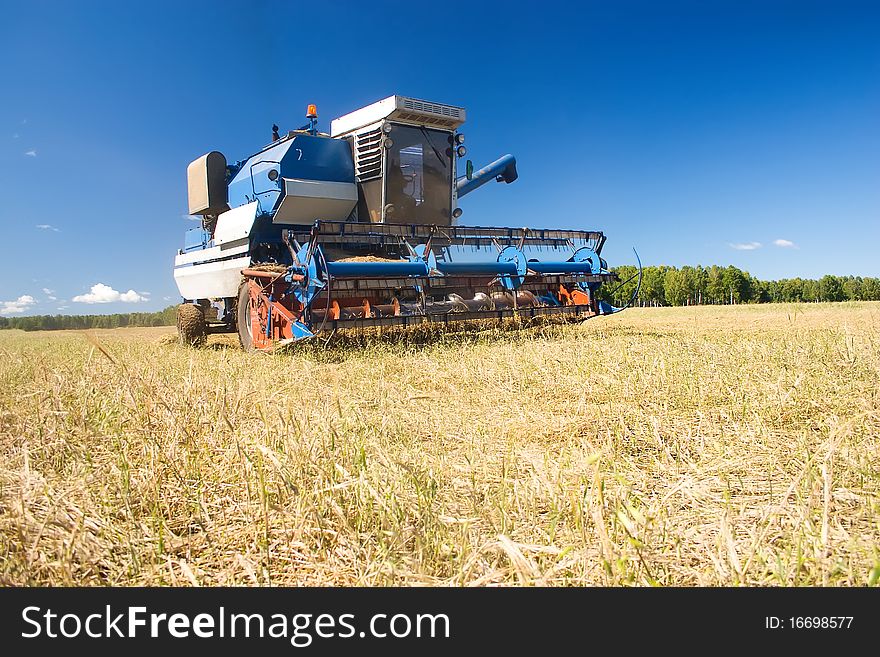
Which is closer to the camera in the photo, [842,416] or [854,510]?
[854,510]

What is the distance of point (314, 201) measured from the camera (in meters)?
7.85

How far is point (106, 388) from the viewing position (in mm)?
3463

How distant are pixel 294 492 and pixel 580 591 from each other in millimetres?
970

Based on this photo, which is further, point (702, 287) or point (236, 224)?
point (702, 287)

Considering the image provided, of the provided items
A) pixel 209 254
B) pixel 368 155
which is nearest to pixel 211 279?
pixel 209 254

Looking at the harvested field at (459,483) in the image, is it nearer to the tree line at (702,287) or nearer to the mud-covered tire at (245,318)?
Answer: the mud-covered tire at (245,318)

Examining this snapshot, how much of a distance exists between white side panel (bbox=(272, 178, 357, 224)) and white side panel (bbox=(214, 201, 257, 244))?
1.35 ft

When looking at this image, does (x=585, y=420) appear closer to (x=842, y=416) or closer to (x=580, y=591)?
(x=842, y=416)

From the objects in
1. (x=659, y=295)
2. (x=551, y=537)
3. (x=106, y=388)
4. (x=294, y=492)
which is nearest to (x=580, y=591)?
(x=551, y=537)

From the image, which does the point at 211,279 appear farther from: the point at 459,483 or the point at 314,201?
the point at 459,483

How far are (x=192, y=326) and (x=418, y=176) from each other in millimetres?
4407

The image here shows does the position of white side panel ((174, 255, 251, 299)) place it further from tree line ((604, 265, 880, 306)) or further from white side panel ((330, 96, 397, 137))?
tree line ((604, 265, 880, 306))

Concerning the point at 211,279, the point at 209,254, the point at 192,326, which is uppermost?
the point at 209,254

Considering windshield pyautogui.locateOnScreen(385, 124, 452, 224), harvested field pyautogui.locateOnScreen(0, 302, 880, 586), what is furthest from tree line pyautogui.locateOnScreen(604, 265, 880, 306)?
harvested field pyautogui.locateOnScreen(0, 302, 880, 586)
